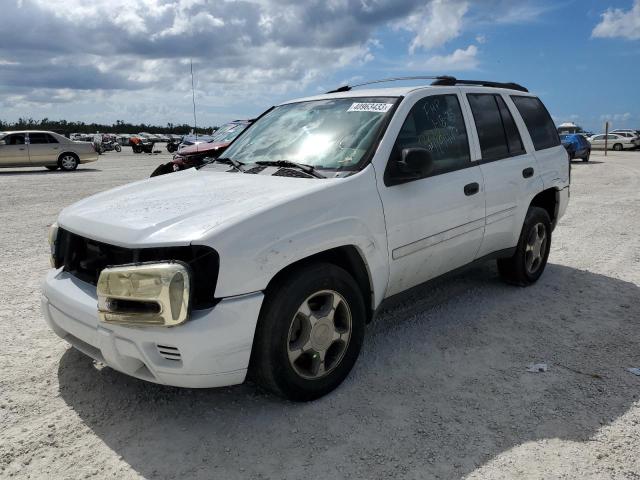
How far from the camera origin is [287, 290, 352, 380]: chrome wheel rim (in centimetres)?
293

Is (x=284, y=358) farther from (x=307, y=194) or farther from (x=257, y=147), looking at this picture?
(x=257, y=147)

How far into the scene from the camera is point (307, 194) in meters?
2.93

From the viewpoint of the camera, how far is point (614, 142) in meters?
38.8

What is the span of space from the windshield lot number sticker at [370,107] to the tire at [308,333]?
1.22 m

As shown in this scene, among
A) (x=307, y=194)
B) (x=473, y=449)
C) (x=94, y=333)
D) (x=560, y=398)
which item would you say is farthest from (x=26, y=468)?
(x=560, y=398)

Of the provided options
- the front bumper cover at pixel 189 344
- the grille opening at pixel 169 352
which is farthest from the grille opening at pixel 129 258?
the grille opening at pixel 169 352

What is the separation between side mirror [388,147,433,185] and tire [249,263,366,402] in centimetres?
74

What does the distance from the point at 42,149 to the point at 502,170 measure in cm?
1956

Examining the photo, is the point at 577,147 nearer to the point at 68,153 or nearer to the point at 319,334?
the point at 68,153

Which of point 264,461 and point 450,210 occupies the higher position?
point 450,210

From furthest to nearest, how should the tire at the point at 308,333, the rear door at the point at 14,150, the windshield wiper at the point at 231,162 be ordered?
the rear door at the point at 14,150
the windshield wiper at the point at 231,162
the tire at the point at 308,333

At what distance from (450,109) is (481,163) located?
1.61 ft

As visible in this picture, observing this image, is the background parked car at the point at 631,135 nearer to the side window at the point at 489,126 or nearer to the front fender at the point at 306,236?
the side window at the point at 489,126

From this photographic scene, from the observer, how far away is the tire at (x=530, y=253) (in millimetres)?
4773
